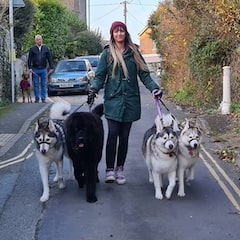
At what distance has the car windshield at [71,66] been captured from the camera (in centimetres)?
2515

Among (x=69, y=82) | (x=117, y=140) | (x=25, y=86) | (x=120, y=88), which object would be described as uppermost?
(x=120, y=88)

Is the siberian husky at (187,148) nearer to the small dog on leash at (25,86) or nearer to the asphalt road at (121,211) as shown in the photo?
the asphalt road at (121,211)

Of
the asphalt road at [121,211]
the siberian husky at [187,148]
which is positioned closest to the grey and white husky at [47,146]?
the asphalt road at [121,211]

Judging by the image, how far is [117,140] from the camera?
7551 mm

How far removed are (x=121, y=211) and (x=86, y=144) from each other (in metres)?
0.90

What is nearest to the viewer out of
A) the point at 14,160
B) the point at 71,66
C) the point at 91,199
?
the point at 91,199

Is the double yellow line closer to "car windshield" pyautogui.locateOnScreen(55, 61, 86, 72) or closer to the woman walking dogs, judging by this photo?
the woman walking dogs

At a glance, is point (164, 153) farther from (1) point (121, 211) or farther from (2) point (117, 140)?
(2) point (117, 140)

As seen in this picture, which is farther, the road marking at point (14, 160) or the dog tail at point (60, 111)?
the road marking at point (14, 160)

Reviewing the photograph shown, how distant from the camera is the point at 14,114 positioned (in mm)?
14891

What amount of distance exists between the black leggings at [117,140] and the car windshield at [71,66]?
703 inches

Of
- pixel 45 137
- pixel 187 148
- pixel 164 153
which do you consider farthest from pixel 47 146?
pixel 187 148

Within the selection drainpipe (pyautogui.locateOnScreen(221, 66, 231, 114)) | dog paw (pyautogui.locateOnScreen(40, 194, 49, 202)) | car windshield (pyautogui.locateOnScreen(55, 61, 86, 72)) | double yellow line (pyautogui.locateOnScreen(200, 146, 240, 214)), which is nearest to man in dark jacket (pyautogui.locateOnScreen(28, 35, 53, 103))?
drainpipe (pyautogui.locateOnScreen(221, 66, 231, 114))

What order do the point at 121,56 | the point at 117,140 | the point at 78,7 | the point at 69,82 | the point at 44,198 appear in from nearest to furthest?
the point at 44,198, the point at 121,56, the point at 117,140, the point at 69,82, the point at 78,7
